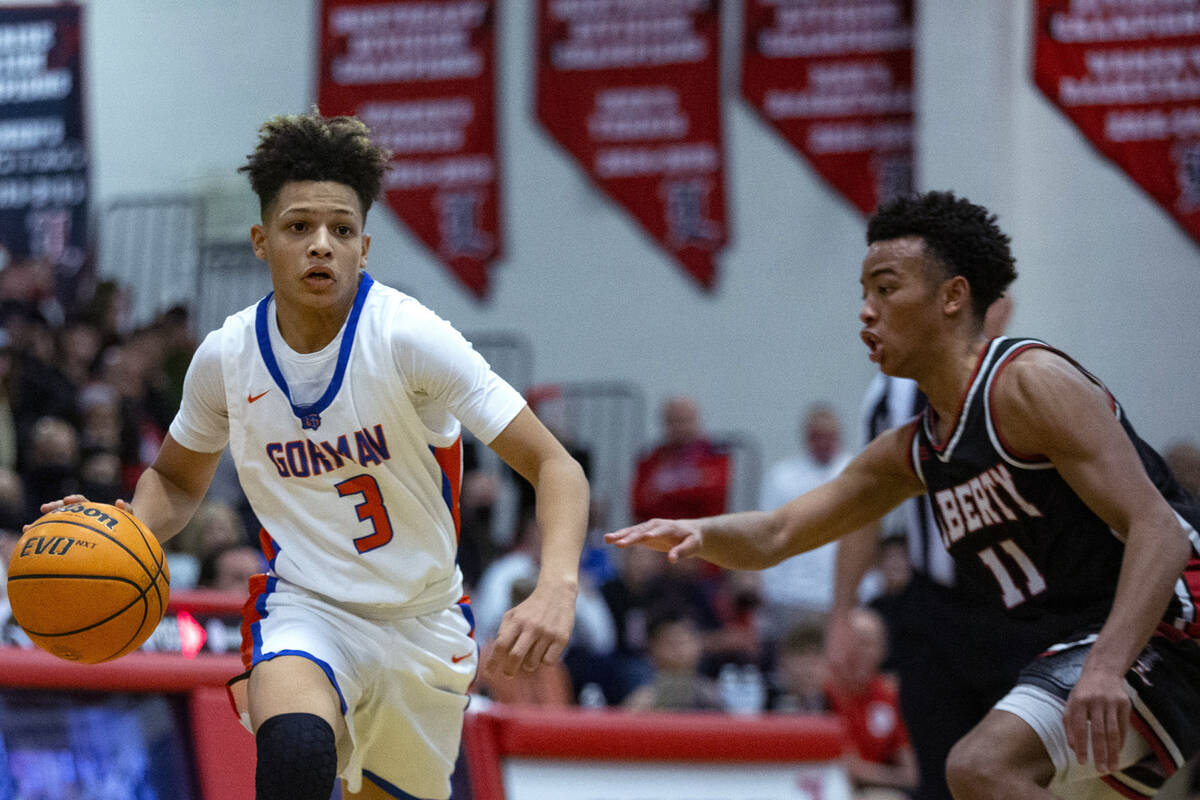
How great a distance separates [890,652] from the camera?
343 inches

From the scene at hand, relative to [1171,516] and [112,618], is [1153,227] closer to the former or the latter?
[1171,516]

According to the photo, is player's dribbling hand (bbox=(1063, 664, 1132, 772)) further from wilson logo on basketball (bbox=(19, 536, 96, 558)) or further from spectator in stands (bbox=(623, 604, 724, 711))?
spectator in stands (bbox=(623, 604, 724, 711))

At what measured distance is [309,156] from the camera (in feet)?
12.4

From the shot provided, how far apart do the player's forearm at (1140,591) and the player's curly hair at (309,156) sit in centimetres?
204

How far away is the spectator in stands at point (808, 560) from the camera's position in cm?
1041

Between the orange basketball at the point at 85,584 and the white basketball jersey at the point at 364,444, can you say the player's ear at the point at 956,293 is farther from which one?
the orange basketball at the point at 85,584

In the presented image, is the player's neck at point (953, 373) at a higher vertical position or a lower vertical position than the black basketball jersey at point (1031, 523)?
higher

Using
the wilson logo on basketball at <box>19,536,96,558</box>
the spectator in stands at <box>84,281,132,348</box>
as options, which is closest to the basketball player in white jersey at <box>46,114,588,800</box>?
the wilson logo on basketball at <box>19,536,96,558</box>

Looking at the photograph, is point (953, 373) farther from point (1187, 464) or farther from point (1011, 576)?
point (1187, 464)

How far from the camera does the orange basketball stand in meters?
3.56

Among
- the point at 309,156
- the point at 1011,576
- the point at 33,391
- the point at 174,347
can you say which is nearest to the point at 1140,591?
the point at 1011,576

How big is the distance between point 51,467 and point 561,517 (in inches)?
232

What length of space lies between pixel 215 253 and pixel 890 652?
23.1ft

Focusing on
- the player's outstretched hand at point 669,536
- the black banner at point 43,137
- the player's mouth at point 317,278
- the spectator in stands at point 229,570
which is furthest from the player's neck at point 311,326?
the black banner at point 43,137
